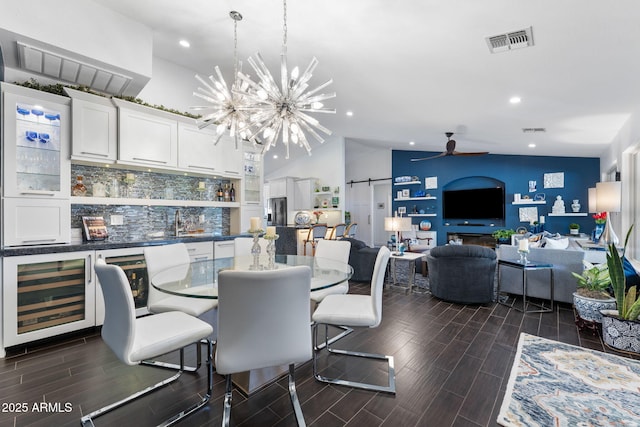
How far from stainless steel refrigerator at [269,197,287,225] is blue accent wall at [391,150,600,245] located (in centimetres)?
338

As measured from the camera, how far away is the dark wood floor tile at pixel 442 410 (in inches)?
66.4

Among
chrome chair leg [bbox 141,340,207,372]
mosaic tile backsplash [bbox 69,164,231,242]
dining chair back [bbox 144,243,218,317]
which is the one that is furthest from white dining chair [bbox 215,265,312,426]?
mosaic tile backsplash [bbox 69,164,231,242]

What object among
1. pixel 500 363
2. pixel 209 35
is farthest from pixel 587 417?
pixel 209 35

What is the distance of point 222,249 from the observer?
3.98m

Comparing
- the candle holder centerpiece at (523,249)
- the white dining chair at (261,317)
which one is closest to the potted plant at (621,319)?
the candle holder centerpiece at (523,249)

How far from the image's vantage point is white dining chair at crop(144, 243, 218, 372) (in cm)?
225

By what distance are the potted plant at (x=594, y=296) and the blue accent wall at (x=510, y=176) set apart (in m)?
4.45

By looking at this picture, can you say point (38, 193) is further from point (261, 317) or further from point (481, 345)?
point (481, 345)

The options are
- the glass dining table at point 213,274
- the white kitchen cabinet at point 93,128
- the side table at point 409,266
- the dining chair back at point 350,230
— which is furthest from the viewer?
the dining chair back at point 350,230

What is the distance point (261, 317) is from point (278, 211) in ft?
24.6

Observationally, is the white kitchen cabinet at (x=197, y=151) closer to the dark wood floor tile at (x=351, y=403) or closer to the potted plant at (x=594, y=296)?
the dark wood floor tile at (x=351, y=403)

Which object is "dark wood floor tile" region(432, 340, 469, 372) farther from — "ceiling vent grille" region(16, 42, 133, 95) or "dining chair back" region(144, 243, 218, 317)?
"ceiling vent grille" region(16, 42, 133, 95)

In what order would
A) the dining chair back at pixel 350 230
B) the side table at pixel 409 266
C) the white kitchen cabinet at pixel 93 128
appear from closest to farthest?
the white kitchen cabinet at pixel 93 128 < the side table at pixel 409 266 < the dining chair back at pixel 350 230

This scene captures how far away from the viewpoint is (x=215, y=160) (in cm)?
419
